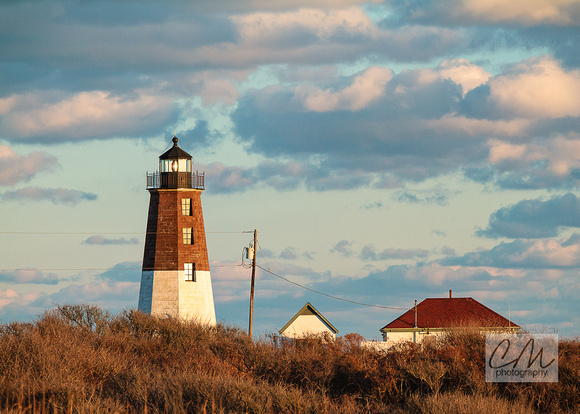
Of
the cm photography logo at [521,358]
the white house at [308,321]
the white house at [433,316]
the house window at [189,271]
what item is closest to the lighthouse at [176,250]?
the house window at [189,271]

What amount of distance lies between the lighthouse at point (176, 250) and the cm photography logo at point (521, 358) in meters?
19.1

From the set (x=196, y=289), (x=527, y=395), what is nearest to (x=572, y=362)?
(x=527, y=395)

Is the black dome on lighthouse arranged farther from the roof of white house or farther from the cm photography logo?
the cm photography logo

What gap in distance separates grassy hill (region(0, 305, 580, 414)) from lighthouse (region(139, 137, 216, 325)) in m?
10.3

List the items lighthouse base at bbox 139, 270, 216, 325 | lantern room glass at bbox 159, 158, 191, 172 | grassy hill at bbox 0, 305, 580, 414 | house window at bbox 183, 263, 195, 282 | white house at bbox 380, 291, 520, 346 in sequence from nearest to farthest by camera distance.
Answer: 1. grassy hill at bbox 0, 305, 580, 414
2. lighthouse base at bbox 139, 270, 216, 325
3. house window at bbox 183, 263, 195, 282
4. lantern room glass at bbox 159, 158, 191, 172
5. white house at bbox 380, 291, 520, 346

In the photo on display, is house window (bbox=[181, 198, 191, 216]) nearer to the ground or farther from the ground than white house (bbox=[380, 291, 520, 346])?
farther from the ground

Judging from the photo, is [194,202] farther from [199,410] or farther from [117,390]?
[199,410]

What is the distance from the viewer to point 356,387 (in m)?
22.1

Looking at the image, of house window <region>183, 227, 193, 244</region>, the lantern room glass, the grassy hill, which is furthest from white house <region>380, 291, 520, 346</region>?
the grassy hill

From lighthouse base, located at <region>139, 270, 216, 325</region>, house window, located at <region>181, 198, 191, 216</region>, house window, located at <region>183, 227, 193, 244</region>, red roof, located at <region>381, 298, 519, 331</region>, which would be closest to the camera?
lighthouse base, located at <region>139, 270, 216, 325</region>

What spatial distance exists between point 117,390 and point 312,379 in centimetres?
568

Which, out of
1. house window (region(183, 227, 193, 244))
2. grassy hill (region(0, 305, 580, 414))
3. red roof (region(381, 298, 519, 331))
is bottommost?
grassy hill (region(0, 305, 580, 414))

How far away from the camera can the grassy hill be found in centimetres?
1744

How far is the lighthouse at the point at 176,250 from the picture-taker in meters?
39.4
